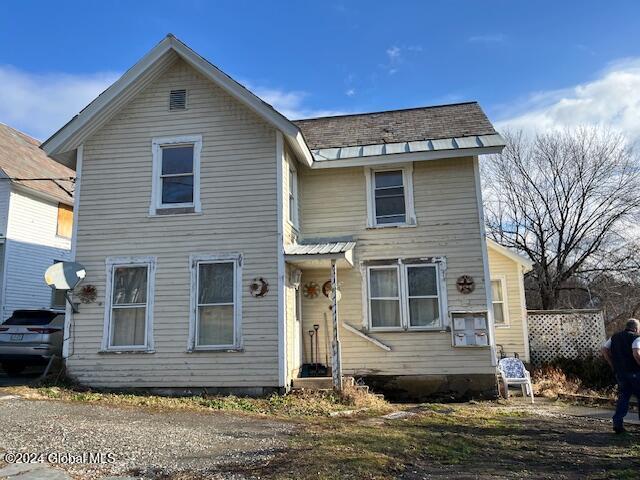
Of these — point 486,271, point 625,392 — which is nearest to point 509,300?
point 486,271

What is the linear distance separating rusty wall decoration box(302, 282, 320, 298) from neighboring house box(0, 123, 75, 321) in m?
8.51

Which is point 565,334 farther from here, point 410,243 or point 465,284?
point 410,243

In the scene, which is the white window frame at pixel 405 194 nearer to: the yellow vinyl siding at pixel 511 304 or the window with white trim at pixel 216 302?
the window with white trim at pixel 216 302

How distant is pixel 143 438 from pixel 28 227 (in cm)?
1316

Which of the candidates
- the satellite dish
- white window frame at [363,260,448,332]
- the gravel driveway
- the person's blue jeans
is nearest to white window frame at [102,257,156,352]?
the satellite dish

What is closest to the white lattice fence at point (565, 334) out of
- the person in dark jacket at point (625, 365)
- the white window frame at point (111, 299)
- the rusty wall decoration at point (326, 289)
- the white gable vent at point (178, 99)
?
the rusty wall decoration at point (326, 289)

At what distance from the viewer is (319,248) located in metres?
10.7

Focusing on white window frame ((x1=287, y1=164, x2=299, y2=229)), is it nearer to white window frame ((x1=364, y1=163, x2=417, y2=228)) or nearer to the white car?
white window frame ((x1=364, y1=163, x2=417, y2=228))

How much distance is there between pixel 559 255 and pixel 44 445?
20.7m

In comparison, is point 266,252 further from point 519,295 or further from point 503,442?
point 519,295

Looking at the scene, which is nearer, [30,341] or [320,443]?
[320,443]

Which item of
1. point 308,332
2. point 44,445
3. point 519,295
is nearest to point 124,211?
point 308,332

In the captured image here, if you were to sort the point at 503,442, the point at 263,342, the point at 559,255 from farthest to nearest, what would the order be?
the point at 559,255 < the point at 263,342 < the point at 503,442

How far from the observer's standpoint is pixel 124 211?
10898 mm
